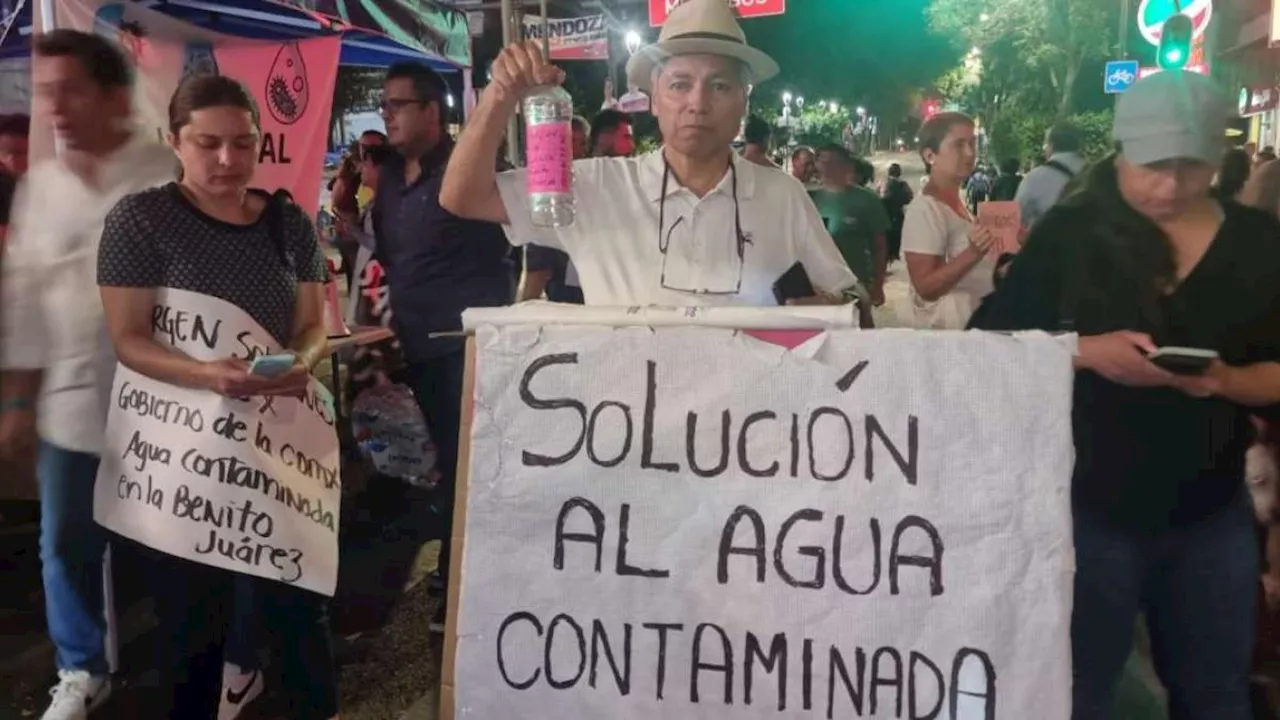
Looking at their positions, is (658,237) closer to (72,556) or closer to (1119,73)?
(72,556)

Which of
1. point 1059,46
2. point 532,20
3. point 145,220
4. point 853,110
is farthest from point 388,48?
point 853,110

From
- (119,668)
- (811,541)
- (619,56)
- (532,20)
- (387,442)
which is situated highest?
(619,56)

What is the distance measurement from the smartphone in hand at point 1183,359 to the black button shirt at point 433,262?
263cm

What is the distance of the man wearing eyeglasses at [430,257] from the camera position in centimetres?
399

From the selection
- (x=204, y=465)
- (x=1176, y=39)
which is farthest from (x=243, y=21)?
(x=1176, y=39)

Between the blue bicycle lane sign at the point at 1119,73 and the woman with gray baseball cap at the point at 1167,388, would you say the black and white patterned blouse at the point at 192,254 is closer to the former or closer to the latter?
the woman with gray baseball cap at the point at 1167,388

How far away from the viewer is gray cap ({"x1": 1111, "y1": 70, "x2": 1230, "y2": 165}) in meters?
1.96

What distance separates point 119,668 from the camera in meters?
3.71

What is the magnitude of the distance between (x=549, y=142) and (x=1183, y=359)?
121 cm

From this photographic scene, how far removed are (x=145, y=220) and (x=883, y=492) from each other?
177 cm

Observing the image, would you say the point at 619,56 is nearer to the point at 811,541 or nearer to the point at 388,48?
the point at 388,48

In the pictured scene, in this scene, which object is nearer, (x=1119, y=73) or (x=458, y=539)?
(x=458, y=539)

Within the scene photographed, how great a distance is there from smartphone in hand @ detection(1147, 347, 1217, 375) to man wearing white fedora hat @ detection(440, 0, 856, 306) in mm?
855

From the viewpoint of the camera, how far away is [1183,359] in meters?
1.75
